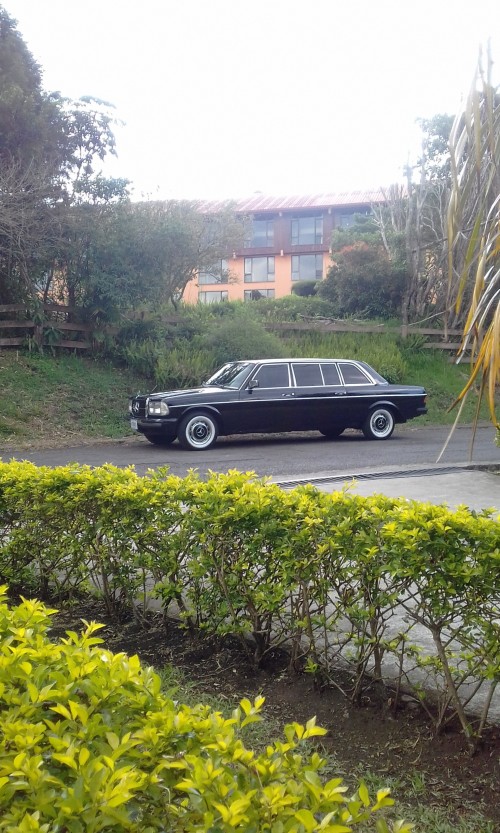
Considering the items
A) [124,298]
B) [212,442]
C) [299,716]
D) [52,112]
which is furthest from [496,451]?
[52,112]

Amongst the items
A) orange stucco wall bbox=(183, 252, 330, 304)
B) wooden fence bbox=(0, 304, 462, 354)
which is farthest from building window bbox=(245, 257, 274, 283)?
wooden fence bbox=(0, 304, 462, 354)

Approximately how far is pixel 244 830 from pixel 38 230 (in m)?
18.1

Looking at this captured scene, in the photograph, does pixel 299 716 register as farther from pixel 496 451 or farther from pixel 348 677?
pixel 496 451

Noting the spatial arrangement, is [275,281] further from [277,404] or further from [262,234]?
[277,404]

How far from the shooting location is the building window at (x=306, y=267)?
51.2m

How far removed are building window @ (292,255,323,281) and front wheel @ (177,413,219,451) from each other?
126 feet

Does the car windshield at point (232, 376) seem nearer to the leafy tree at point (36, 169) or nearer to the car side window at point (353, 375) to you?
the car side window at point (353, 375)

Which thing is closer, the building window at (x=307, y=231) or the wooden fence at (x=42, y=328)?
the wooden fence at (x=42, y=328)

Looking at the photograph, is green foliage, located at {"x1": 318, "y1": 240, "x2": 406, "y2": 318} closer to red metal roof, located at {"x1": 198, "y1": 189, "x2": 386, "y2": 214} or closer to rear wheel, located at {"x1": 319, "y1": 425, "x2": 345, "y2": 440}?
rear wheel, located at {"x1": 319, "y1": 425, "x2": 345, "y2": 440}

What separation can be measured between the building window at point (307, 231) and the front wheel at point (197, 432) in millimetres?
38545

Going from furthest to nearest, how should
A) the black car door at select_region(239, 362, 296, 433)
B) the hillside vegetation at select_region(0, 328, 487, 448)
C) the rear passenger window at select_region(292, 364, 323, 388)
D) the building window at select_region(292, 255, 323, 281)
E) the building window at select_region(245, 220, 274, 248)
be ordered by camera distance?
1. the building window at select_region(245, 220, 274, 248)
2. the building window at select_region(292, 255, 323, 281)
3. the hillside vegetation at select_region(0, 328, 487, 448)
4. the rear passenger window at select_region(292, 364, 323, 388)
5. the black car door at select_region(239, 362, 296, 433)

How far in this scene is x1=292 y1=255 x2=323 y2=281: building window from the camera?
51.2m

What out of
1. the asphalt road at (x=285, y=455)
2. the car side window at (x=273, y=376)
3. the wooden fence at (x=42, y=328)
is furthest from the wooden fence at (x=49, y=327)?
the car side window at (x=273, y=376)

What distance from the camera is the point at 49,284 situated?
19734 millimetres
